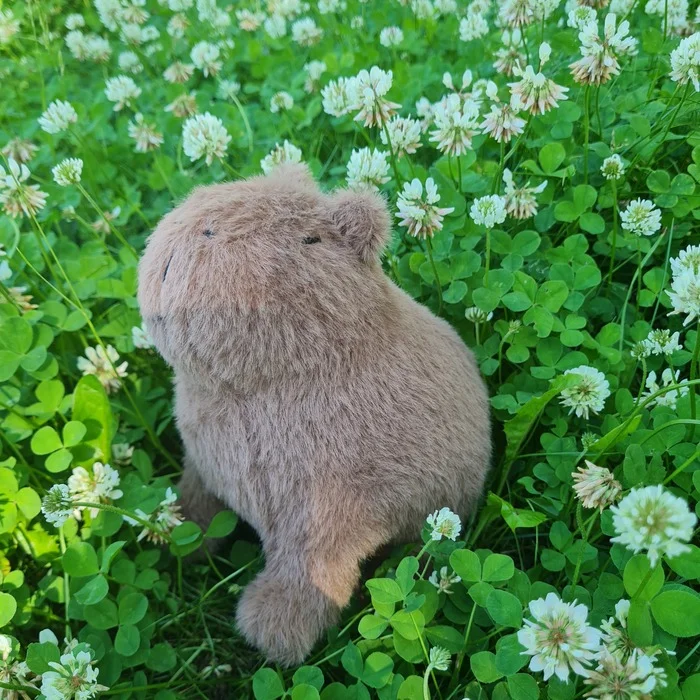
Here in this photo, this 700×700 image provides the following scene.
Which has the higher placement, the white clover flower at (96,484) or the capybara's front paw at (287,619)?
the white clover flower at (96,484)

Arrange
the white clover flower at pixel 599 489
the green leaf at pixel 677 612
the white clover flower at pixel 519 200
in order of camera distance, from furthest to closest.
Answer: the white clover flower at pixel 519 200 < the white clover flower at pixel 599 489 < the green leaf at pixel 677 612

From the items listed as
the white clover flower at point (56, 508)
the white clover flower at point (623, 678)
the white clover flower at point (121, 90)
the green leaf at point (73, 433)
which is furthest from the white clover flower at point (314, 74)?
the white clover flower at point (623, 678)

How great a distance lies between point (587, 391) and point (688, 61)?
0.82 metres

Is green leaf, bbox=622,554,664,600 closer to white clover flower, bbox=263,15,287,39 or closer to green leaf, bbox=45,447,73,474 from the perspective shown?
green leaf, bbox=45,447,73,474

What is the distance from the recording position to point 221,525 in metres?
1.55

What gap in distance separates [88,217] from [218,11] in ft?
4.34

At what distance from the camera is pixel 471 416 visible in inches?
56.2

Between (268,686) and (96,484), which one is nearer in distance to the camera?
(268,686)

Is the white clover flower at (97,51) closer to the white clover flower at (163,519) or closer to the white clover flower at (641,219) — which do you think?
the white clover flower at (163,519)

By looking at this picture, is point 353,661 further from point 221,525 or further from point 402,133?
point 402,133

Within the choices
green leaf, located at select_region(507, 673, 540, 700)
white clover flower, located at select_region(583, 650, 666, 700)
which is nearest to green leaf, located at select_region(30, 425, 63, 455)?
green leaf, located at select_region(507, 673, 540, 700)

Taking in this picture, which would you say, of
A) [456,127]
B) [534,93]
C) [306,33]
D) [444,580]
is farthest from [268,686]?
[306,33]

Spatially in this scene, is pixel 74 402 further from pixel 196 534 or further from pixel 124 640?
pixel 124 640

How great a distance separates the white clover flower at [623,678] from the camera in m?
0.95
